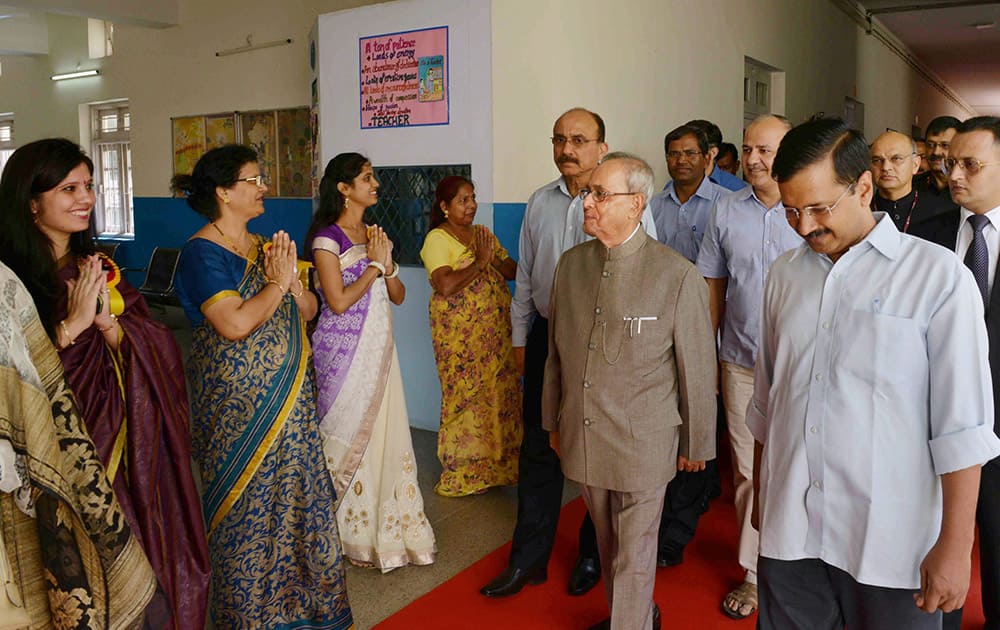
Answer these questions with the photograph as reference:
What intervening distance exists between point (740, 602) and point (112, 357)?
7.00 feet

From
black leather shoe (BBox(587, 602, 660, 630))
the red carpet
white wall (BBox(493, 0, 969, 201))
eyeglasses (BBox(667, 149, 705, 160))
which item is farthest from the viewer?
white wall (BBox(493, 0, 969, 201))

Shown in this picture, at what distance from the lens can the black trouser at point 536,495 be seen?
3.02 metres

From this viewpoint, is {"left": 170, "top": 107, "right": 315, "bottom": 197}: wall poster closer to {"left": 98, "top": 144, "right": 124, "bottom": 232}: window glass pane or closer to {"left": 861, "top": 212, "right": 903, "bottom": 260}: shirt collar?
{"left": 98, "top": 144, "right": 124, "bottom": 232}: window glass pane

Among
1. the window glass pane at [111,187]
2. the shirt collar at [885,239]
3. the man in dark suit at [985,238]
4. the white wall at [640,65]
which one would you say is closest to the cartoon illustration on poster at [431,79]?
the white wall at [640,65]

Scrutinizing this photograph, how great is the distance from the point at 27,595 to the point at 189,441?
0.66 m

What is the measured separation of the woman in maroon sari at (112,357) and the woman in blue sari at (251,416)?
0.13 meters

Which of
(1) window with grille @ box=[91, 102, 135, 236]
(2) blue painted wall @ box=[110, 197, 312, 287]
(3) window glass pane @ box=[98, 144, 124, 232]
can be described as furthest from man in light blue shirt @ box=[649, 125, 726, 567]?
(3) window glass pane @ box=[98, 144, 124, 232]

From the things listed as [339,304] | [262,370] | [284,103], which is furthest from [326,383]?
[284,103]

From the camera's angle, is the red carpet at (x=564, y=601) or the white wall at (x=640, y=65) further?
the white wall at (x=640, y=65)

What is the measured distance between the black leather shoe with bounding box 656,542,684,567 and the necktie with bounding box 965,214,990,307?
1461 millimetres

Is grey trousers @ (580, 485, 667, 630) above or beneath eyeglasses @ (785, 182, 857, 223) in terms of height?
beneath

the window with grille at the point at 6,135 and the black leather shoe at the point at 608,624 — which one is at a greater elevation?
the window with grille at the point at 6,135

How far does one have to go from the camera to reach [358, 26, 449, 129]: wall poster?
15.5 feet

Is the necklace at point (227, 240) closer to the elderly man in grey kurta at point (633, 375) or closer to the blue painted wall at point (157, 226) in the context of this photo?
the elderly man in grey kurta at point (633, 375)
